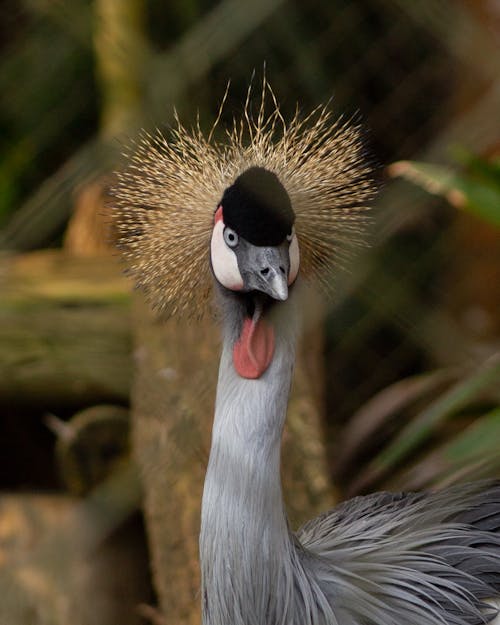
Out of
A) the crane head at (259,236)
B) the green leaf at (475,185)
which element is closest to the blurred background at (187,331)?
the green leaf at (475,185)

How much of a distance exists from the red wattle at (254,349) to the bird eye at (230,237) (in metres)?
0.10

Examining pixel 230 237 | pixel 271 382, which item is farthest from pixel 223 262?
pixel 271 382

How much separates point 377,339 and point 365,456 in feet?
2.41

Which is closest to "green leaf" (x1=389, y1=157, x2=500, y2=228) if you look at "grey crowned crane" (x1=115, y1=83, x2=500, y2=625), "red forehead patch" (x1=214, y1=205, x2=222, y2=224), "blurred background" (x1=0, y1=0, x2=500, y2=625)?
"blurred background" (x1=0, y1=0, x2=500, y2=625)

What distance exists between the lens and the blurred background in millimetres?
1681

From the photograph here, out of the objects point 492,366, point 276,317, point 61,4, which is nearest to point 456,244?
point 492,366

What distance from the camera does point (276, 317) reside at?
120 cm

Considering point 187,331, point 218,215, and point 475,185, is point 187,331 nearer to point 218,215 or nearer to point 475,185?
point 475,185

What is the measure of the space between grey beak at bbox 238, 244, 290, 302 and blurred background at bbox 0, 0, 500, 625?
12 centimetres

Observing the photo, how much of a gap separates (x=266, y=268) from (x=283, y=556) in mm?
337

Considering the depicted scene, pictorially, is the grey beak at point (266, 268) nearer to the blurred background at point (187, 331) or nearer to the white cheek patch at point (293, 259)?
the white cheek patch at point (293, 259)

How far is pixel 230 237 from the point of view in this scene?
116 cm

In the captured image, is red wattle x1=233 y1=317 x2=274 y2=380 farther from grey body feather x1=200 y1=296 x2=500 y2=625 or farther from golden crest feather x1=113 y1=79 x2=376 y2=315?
golden crest feather x1=113 y1=79 x2=376 y2=315

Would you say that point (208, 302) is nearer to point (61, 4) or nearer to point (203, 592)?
point (203, 592)
